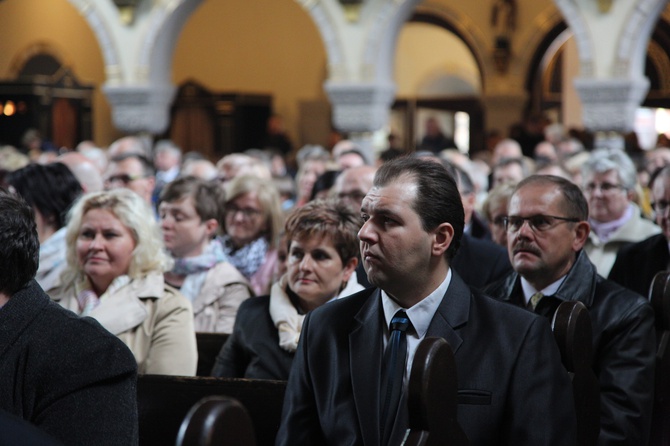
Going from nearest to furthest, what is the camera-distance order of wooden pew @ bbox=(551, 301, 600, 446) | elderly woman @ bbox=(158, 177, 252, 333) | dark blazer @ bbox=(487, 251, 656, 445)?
1. wooden pew @ bbox=(551, 301, 600, 446)
2. dark blazer @ bbox=(487, 251, 656, 445)
3. elderly woman @ bbox=(158, 177, 252, 333)

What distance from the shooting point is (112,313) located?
4094mm

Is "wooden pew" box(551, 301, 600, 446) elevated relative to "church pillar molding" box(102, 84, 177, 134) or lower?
lower

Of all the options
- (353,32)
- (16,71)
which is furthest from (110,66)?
(16,71)

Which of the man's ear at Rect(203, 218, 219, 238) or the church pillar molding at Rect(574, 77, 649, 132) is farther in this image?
the church pillar molding at Rect(574, 77, 649, 132)

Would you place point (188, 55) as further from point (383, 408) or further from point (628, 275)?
point (383, 408)

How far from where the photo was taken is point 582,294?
12.2 ft

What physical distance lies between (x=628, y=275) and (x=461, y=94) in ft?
54.5

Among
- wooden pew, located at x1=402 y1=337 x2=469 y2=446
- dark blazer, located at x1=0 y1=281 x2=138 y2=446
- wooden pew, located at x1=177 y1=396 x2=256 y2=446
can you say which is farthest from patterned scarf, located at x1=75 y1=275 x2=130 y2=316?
wooden pew, located at x1=177 y1=396 x2=256 y2=446

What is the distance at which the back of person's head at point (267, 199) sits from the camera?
20.5 ft

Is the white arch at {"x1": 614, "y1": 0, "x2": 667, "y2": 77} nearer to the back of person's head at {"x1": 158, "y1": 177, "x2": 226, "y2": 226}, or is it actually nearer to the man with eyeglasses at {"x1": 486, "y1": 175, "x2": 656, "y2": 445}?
the back of person's head at {"x1": 158, "y1": 177, "x2": 226, "y2": 226}

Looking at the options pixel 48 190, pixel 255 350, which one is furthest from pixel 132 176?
pixel 255 350

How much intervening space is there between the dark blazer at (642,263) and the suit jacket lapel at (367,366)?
98.0 inches

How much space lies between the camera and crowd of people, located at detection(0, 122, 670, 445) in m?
2.55

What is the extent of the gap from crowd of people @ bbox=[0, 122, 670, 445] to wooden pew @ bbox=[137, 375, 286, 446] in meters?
0.28
